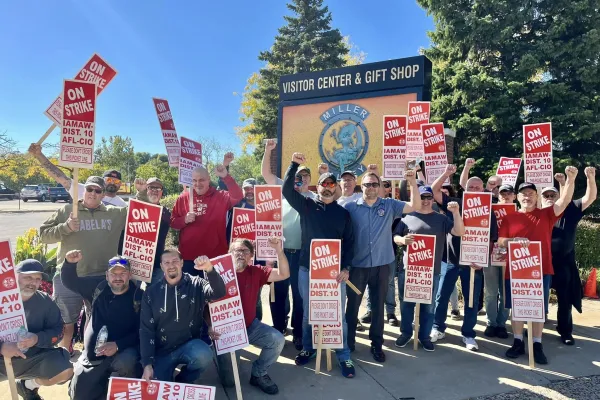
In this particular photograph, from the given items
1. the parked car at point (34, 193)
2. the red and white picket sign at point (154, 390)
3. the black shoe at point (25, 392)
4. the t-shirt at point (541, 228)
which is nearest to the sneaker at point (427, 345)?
the t-shirt at point (541, 228)

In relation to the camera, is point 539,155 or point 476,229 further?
point 539,155

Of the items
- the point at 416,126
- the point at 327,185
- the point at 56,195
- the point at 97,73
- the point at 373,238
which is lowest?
the point at 373,238

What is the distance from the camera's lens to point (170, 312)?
3.60 m

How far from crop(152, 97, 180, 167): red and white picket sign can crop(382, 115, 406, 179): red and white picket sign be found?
2.88 meters

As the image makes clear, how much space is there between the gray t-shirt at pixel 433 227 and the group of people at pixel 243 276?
1 cm

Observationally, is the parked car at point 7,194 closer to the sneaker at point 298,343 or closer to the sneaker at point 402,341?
the sneaker at point 298,343

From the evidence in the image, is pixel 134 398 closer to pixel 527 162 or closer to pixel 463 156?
pixel 527 162

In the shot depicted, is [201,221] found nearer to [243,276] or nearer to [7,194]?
[243,276]

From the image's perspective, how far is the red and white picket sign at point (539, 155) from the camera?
5520 millimetres

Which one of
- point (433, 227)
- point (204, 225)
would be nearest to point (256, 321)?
point (204, 225)

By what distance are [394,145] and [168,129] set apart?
312cm

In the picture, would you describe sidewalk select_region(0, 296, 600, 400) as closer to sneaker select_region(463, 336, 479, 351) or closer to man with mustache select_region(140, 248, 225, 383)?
sneaker select_region(463, 336, 479, 351)

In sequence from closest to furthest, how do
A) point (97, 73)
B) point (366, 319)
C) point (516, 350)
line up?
point (516, 350), point (97, 73), point (366, 319)

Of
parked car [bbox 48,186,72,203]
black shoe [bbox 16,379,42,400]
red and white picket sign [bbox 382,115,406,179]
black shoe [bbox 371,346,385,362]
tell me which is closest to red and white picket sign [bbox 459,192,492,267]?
red and white picket sign [bbox 382,115,406,179]
